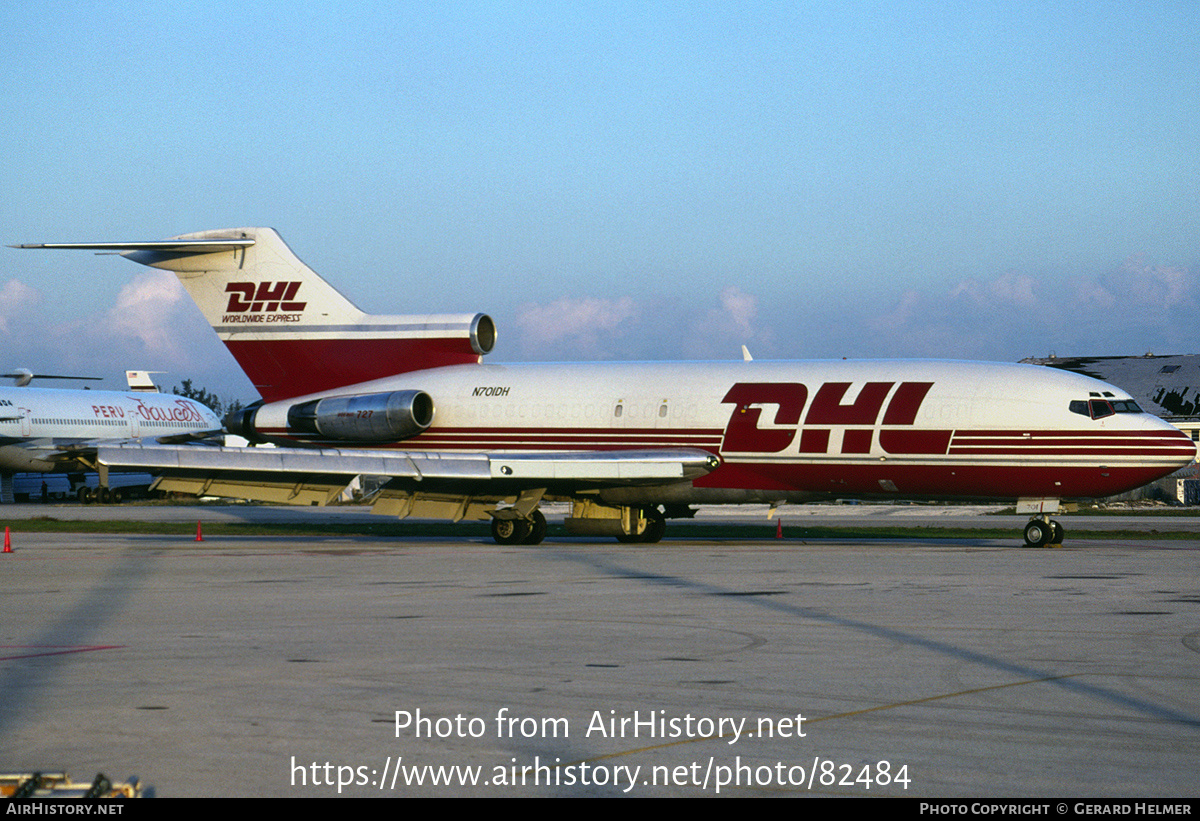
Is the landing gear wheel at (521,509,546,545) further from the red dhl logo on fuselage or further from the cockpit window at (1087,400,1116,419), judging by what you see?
the cockpit window at (1087,400,1116,419)

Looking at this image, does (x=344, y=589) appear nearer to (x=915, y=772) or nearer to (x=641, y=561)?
(x=641, y=561)

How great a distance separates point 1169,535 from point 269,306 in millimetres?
25258

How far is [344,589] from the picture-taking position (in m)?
17.5

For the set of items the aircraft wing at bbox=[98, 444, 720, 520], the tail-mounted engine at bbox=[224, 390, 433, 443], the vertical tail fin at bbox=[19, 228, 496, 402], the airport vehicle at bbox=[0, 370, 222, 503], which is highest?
the vertical tail fin at bbox=[19, 228, 496, 402]

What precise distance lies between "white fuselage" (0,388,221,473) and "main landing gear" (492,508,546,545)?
128ft

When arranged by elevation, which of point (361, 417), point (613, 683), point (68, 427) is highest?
point (361, 417)

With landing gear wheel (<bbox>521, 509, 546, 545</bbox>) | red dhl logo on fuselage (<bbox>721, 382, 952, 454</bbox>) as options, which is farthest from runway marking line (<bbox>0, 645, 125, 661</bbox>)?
red dhl logo on fuselage (<bbox>721, 382, 952, 454</bbox>)

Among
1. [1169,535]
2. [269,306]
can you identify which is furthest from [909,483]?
[269,306]

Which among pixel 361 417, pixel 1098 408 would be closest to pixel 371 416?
pixel 361 417

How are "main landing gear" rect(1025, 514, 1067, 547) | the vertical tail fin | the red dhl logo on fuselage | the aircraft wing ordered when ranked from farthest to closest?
the vertical tail fin
the aircraft wing
the red dhl logo on fuselage
"main landing gear" rect(1025, 514, 1067, 547)

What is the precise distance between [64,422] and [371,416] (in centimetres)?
3934

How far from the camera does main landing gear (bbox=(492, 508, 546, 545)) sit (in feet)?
94.0

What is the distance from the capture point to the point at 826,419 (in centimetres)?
2667

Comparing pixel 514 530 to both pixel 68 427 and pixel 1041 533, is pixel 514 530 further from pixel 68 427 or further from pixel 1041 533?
pixel 68 427
